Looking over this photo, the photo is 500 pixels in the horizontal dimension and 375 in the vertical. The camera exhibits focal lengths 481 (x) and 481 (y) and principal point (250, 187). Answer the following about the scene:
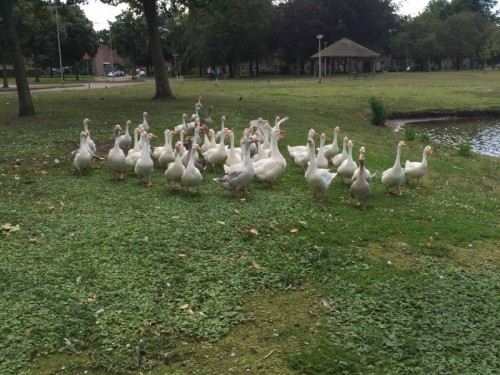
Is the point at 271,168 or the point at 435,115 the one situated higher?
the point at 435,115

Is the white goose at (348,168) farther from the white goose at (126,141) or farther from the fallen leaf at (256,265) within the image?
the white goose at (126,141)

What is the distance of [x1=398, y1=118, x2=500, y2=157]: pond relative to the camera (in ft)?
66.9

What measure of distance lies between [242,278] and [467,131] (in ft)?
69.9

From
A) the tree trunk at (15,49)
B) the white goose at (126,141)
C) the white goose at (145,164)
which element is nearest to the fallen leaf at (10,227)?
the white goose at (145,164)

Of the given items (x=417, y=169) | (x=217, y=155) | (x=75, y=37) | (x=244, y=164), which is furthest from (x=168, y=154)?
(x=75, y=37)

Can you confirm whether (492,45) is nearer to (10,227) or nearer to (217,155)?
(217,155)

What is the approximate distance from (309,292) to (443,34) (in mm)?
92458

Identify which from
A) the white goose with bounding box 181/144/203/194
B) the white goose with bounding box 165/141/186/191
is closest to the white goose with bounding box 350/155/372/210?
the white goose with bounding box 181/144/203/194

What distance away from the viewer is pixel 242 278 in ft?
20.6

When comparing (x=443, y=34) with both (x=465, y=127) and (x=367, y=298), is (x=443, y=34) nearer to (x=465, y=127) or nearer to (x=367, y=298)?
(x=465, y=127)

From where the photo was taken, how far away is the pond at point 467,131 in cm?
2039

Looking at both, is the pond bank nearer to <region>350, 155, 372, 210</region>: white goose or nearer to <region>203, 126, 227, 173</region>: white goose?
<region>203, 126, 227, 173</region>: white goose

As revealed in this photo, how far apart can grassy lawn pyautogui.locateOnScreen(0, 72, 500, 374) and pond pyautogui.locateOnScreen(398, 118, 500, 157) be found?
10.00 m

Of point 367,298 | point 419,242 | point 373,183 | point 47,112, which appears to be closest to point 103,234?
point 367,298
